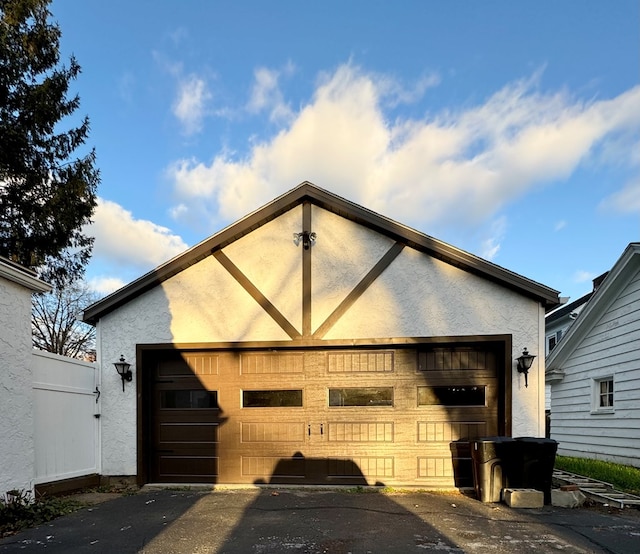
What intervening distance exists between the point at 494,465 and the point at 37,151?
13.7 meters

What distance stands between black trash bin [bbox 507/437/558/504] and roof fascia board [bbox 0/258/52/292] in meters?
7.10

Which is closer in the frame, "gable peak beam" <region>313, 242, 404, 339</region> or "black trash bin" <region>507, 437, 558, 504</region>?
"black trash bin" <region>507, 437, 558, 504</region>

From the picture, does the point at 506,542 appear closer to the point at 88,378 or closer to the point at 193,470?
the point at 193,470

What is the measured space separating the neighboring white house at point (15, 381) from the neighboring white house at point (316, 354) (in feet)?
5.75

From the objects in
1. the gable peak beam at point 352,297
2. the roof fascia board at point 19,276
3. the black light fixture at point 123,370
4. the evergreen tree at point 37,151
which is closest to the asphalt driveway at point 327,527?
the black light fixture at point 123,370

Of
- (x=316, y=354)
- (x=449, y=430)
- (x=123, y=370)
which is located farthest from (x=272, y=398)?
(x=449, y=430)

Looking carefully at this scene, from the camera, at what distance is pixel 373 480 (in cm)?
735

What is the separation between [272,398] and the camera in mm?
7711

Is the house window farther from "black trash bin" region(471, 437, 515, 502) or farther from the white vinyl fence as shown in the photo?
the white vinyl fence

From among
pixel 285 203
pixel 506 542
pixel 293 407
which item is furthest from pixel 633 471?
pixel 285 203

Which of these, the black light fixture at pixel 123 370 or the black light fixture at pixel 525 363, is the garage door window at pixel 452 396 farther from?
the black light fixture at pixel 123 370

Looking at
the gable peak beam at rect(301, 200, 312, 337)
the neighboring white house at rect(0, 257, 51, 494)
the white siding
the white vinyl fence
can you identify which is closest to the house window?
the white siding

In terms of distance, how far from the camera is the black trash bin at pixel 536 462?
6.23 metres

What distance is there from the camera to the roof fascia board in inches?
227
